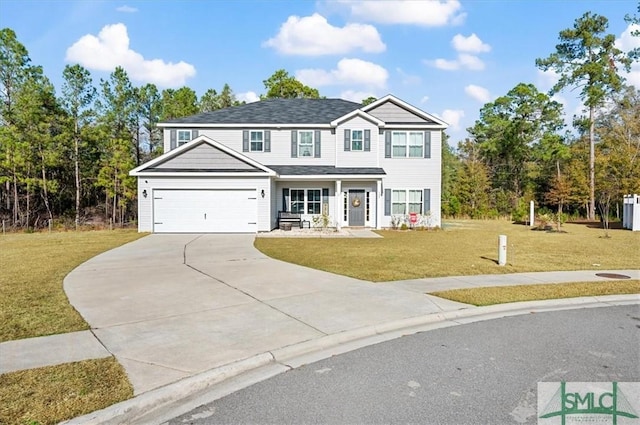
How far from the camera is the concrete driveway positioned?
181 inches

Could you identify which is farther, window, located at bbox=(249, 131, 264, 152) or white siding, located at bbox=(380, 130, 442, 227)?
window, located at bbox=(249, 131, 264, 152)

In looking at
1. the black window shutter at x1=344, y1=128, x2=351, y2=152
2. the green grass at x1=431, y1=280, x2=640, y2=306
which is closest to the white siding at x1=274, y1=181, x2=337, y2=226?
the black window shutter at x1=344, y1=128, x2=351, y2=152

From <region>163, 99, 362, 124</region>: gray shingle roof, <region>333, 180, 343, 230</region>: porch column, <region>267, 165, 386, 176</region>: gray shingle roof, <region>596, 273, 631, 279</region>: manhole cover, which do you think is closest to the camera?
<region>596, 273, 631, 279</region>: manhole cover

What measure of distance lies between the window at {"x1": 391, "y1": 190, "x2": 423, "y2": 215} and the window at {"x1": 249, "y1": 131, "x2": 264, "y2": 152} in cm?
800

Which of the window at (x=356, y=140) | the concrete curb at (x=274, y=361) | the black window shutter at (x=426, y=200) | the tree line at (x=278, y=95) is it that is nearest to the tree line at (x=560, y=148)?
the tree line at (x=278, y=95)

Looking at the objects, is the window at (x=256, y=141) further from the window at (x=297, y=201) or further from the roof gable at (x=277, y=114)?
the window at (x=297, y=201)

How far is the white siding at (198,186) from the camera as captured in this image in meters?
19.5

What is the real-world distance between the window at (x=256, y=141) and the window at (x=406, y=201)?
26.3 feet

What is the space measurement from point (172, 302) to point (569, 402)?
5.72 meters

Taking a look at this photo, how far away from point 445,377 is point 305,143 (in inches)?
788

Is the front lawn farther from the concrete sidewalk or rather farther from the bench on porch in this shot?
the bench on porch

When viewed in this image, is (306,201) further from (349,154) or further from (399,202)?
(399,202)

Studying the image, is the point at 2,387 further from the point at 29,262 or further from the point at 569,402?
the point at 29,262

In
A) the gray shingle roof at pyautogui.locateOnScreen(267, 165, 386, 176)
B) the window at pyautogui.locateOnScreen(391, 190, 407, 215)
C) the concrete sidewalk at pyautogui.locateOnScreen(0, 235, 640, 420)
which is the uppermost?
the gray shingle roof at pyautogui.locateOnScreen(267, 165, 386, 176)
